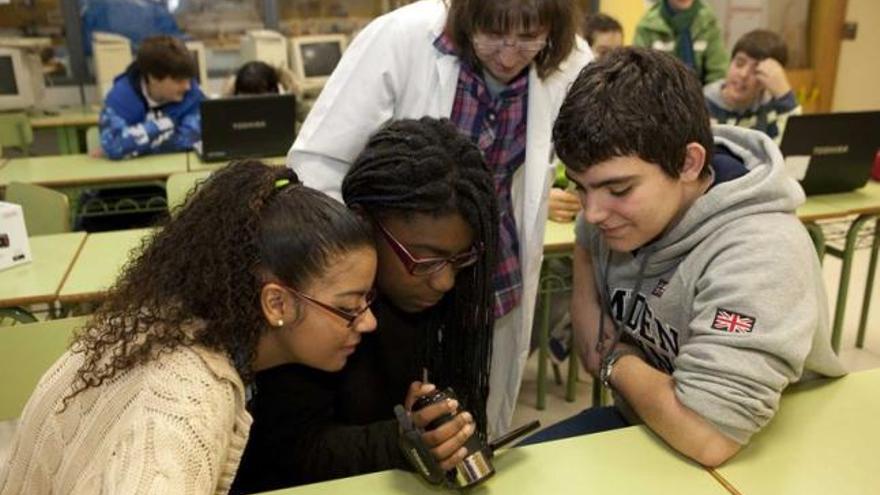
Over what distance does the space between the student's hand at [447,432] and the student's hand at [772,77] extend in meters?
2.33

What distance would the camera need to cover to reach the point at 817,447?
1074 mm

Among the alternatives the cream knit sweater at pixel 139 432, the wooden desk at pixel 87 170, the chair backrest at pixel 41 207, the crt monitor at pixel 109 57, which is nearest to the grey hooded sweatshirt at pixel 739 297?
the cream knit sweater at pixel 139 432

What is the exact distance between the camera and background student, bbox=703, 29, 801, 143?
2.84 meters

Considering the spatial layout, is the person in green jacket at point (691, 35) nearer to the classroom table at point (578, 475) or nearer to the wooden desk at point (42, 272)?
the wooden desk at point (42, 272)

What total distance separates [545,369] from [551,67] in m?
1.27

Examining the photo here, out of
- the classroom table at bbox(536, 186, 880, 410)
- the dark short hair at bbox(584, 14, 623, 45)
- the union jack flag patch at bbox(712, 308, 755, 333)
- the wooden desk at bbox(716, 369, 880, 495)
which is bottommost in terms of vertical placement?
the classroom table at bbox(536, 186, 880, 410)

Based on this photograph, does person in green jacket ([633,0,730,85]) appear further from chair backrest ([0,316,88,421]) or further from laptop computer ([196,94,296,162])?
chair backrest ([0,316,88,421])

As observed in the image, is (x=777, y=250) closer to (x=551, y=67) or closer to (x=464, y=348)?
(x=464, y=348)

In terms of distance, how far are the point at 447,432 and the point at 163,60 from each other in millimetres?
2818

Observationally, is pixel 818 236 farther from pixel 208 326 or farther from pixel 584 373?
pixel 208 326

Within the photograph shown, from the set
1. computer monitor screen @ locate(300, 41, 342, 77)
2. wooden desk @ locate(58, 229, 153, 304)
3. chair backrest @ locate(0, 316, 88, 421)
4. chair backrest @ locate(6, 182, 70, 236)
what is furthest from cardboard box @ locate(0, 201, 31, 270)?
computer monitor screen @ locate(300, 41, 342, 77)

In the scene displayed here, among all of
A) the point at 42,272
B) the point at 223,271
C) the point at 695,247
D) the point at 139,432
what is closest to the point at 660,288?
→ the point at 695,247

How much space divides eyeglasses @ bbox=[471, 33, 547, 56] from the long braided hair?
0.31m

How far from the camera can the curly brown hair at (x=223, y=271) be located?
0.90 m
